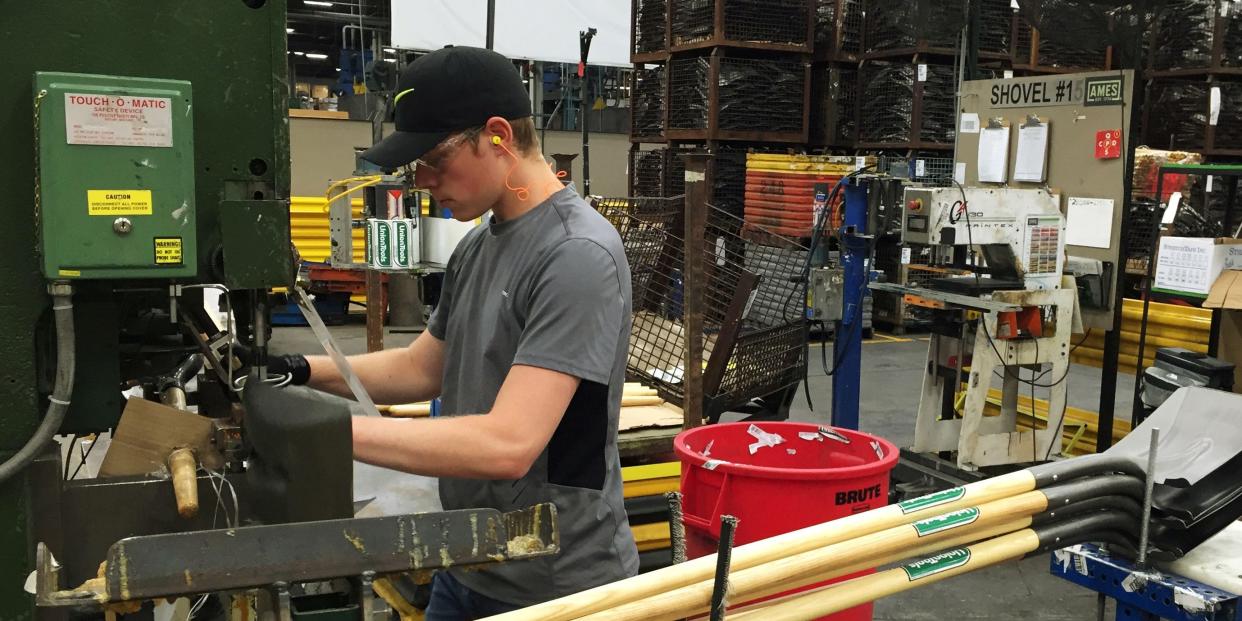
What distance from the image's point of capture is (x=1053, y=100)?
4.60 metres

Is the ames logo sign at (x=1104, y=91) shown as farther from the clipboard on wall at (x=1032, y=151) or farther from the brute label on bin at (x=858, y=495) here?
the brute label on bin at (x=858, y=495)

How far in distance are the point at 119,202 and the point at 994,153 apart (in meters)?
4.43

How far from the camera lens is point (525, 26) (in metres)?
7.61

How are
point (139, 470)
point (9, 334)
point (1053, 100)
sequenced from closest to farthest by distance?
point (9, 334) < point (139, 470) < point (1053, 100)

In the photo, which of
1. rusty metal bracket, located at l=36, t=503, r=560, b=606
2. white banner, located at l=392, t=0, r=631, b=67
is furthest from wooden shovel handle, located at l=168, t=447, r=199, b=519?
white banner, located at l=392, t=0, r=631, b=67

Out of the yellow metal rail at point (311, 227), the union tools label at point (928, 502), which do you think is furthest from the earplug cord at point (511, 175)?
the yellow metal rail at point (311, 227)

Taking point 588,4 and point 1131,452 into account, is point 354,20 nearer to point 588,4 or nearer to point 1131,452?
point 588,4

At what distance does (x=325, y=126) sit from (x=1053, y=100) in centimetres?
643

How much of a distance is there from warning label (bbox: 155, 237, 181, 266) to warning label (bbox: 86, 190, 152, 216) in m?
0.04

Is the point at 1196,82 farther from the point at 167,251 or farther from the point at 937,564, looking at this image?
the point at 167,251

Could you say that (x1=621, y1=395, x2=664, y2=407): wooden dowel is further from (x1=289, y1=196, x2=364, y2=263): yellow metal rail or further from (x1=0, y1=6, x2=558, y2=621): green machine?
(x1=289, y1=196, x2=364, y2=263): yellow metal rail

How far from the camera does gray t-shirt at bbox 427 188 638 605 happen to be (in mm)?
1380

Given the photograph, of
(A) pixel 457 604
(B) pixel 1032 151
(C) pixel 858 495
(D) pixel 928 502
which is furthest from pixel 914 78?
(A) pixel 457 604

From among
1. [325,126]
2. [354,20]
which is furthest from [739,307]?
[354,20]
